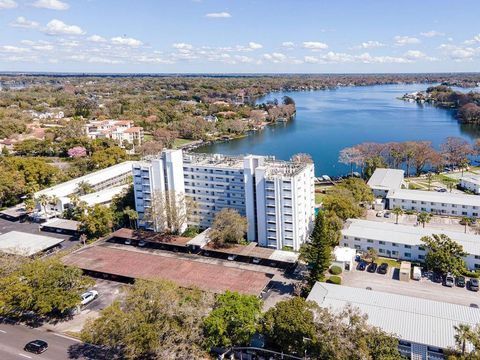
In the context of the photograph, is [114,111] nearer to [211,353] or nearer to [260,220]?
[260,220]

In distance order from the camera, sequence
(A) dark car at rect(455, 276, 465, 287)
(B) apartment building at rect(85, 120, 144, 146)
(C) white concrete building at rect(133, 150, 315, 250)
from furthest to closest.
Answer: (B) apartment building at rect(85, 120, 144, 146)
(C) white concrete building at rect(133, 150, 315, 250)
(A) dark car at rect(455, 276, 465, 287)

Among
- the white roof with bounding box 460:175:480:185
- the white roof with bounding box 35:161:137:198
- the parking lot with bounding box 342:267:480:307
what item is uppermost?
the white roof with bounding box 35:161:137:198

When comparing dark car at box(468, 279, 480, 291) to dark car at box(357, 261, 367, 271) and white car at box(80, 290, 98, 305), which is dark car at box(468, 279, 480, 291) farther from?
white car at box(80, 290, 98, 305)

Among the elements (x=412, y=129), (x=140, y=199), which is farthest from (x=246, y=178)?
(x=412, y=129)

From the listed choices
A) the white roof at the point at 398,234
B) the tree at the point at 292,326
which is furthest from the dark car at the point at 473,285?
the tree at the point at 292,326

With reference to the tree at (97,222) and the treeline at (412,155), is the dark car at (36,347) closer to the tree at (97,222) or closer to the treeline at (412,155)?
the tree at (97,222)

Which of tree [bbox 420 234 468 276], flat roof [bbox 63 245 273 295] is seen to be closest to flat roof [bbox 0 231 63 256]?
flat roof [bbox 63 245 273 295]
